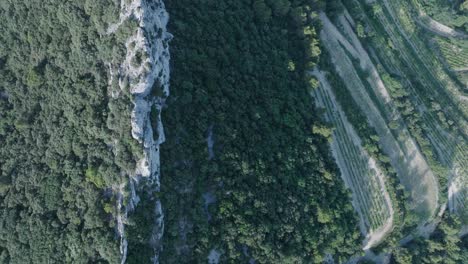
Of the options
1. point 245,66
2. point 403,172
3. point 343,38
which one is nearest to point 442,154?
point 403,172

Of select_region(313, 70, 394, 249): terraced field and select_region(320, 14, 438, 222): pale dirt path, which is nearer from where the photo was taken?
select_region(313, 70, 394, 249): terraced field

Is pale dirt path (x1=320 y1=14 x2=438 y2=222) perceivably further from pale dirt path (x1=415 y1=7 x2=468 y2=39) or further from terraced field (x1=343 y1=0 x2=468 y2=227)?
pale dirt path (x1=415 y1=7 x2=468 y2=39)

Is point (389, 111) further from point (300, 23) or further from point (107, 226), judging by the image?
point (107, 226)

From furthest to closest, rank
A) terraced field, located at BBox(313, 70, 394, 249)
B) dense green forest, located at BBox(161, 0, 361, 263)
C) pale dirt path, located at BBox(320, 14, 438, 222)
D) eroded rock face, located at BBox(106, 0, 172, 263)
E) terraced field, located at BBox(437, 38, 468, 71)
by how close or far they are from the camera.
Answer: terraced field, located at BBox(437, 38, 468, 71) → pale dirt path, located at BBox(320, 14, 438, 222) → terraced field, located at BBox(313, 70, 394, 249) → dense green forest, located at BBox(161, 0, 361, 263) → eroded rock face, located at BBox(106, 0, 172, 263)

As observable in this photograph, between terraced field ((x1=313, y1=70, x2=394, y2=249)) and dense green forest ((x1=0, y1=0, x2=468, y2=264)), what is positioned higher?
dense green forest ((x1=0, y1=0, x2=468, y2=264))

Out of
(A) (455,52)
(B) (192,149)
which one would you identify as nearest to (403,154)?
(A) (455,52)

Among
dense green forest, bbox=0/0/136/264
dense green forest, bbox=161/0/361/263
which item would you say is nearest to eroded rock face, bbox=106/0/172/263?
dense green forest, bbox=0/0/136/264
